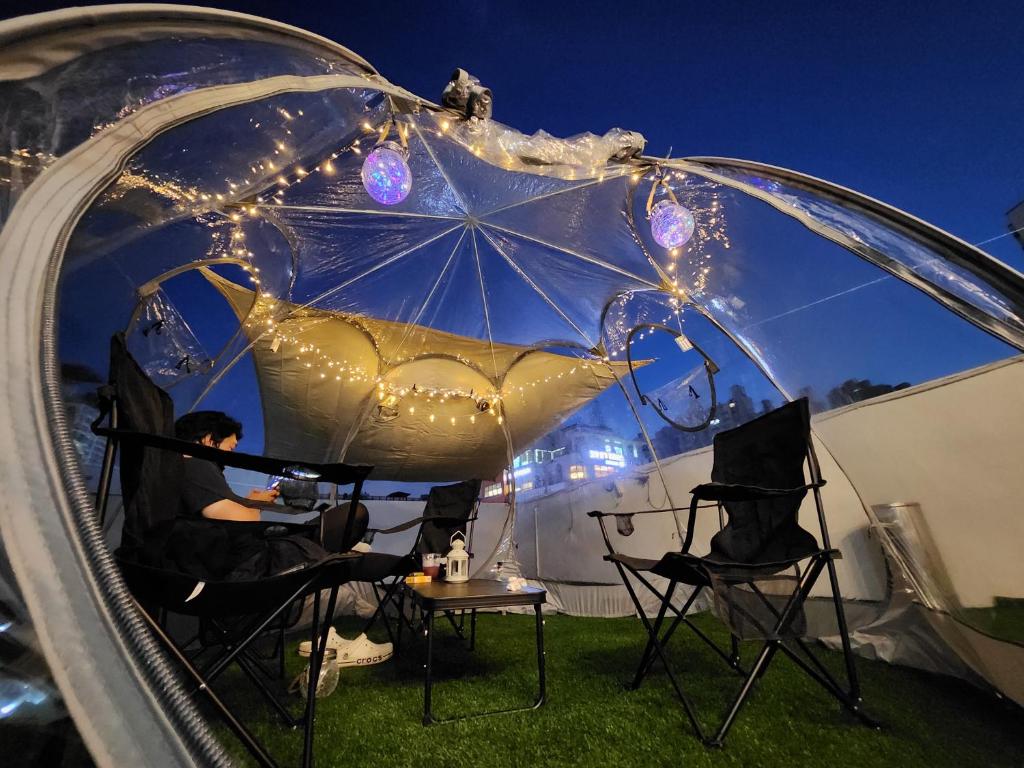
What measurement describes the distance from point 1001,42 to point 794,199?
21.0 ft

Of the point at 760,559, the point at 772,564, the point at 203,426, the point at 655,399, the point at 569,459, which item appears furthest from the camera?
Result: the point at 569,459

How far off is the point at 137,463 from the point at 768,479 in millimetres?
2204

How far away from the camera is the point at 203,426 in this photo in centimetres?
183

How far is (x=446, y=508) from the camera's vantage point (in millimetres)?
3209

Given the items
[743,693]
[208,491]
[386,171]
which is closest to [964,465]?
[743,693]

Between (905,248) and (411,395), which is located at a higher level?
(411,395)

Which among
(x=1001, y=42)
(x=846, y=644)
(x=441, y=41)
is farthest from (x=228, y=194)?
(x=1001, y=42)

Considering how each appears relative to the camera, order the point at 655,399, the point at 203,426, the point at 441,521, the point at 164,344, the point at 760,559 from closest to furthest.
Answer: the point at 760,559 → the point at 203,426 → the point at 164,344 → the point at 441,521 → the point at 655,399

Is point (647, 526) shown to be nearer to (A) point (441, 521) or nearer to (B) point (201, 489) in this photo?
(A) point (441, 521)

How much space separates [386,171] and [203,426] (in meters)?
1.63

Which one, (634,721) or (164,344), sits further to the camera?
(164,344)

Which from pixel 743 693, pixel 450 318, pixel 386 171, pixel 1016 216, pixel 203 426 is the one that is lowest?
pixel 743 693

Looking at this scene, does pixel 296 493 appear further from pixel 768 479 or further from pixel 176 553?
pixel 768 479

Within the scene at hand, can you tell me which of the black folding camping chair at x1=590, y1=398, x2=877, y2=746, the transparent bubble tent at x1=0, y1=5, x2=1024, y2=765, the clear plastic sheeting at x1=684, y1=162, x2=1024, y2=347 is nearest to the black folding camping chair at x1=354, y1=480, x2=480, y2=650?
the transparent bubble tent at x1=0, y1=5, x2=1024, y2=765
